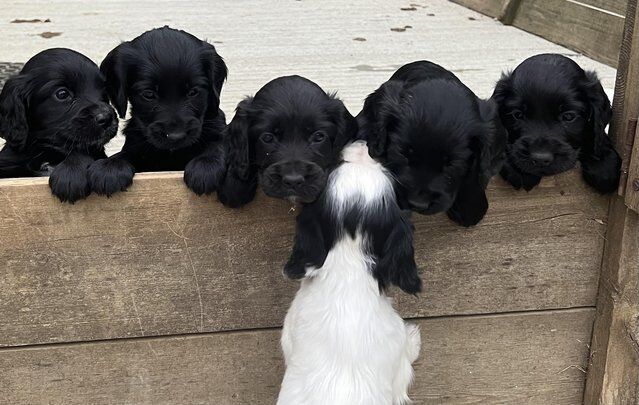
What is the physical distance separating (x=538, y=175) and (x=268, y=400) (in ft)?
4.44

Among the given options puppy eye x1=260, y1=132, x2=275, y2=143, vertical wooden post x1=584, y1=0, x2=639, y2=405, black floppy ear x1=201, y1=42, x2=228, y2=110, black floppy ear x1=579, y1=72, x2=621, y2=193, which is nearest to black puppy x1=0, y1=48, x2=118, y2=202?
black floppy ear x1=201, y1=42, x2=228, y2=110

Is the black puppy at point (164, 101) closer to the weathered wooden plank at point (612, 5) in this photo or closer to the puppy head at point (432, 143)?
the puppy head at point (432, 143)

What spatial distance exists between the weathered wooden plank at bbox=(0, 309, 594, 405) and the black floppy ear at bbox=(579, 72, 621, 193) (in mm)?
573

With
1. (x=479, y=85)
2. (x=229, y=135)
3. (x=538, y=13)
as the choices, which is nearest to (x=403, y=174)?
(x=229, y=135)

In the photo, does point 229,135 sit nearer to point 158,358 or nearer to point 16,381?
point 158,358

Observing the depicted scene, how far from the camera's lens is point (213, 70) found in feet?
9.18

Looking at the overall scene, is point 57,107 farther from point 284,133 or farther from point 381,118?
point 381,118

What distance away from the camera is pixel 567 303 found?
118 inches

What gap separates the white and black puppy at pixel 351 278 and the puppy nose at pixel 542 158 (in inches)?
20.6

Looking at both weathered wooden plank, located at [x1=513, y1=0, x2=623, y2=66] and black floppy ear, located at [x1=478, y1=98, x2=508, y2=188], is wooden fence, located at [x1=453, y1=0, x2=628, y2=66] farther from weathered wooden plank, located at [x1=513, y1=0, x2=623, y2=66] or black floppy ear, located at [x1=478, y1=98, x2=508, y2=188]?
black floppy ear, located at [x1=478, y1=98, x2=508, y2=188]

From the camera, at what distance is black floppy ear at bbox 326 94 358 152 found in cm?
247

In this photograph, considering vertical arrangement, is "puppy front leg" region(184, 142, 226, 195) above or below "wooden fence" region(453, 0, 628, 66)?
above

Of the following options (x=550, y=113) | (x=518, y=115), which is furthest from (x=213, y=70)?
(x=550, y=113)

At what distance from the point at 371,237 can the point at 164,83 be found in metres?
0.94
